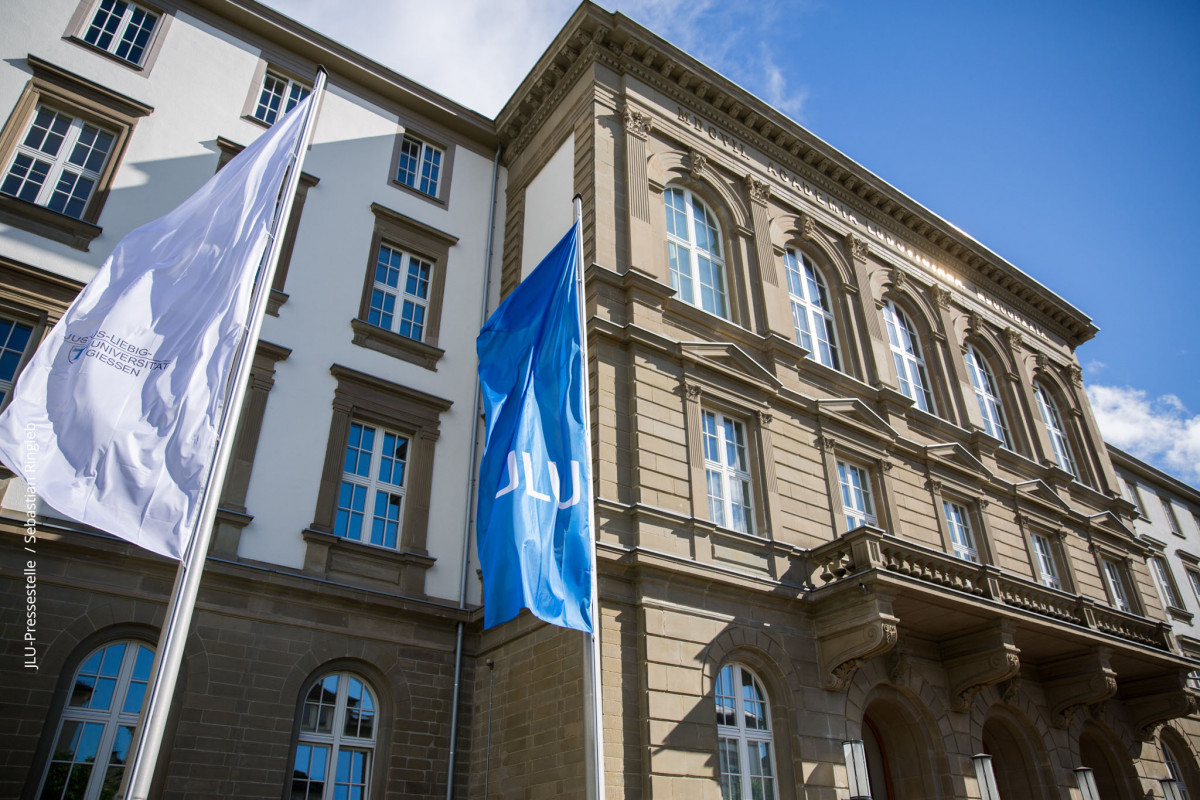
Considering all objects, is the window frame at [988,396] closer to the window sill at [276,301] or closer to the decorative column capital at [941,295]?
the decorative column capital at [941,295]

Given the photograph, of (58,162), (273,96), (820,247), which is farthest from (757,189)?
(58,162)

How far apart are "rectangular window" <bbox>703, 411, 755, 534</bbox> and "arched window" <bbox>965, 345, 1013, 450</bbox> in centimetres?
1148

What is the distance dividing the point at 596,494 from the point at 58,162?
12.1m

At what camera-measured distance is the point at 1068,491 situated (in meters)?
25.9

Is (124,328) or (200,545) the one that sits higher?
(124,328)

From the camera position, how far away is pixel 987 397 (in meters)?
26.0

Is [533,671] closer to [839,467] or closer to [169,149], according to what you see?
[839,467]

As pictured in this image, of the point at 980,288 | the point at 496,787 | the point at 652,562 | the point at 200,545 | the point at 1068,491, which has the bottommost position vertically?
the point at 496,787

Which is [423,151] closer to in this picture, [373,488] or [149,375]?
[373,488]

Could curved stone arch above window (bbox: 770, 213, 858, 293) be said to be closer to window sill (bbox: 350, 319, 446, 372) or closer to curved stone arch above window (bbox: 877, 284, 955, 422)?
curved stone arch above window (bbox: 877, 284, 955, 422)

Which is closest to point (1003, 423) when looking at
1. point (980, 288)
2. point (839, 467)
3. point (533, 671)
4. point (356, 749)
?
point (980, 288)

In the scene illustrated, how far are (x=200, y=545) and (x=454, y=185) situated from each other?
15.5m

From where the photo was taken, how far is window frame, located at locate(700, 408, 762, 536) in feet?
52.4

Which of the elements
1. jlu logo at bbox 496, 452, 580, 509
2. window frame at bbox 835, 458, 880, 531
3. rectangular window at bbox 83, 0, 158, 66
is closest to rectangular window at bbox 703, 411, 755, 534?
window frame at bbox 835, 458, 880, 531
